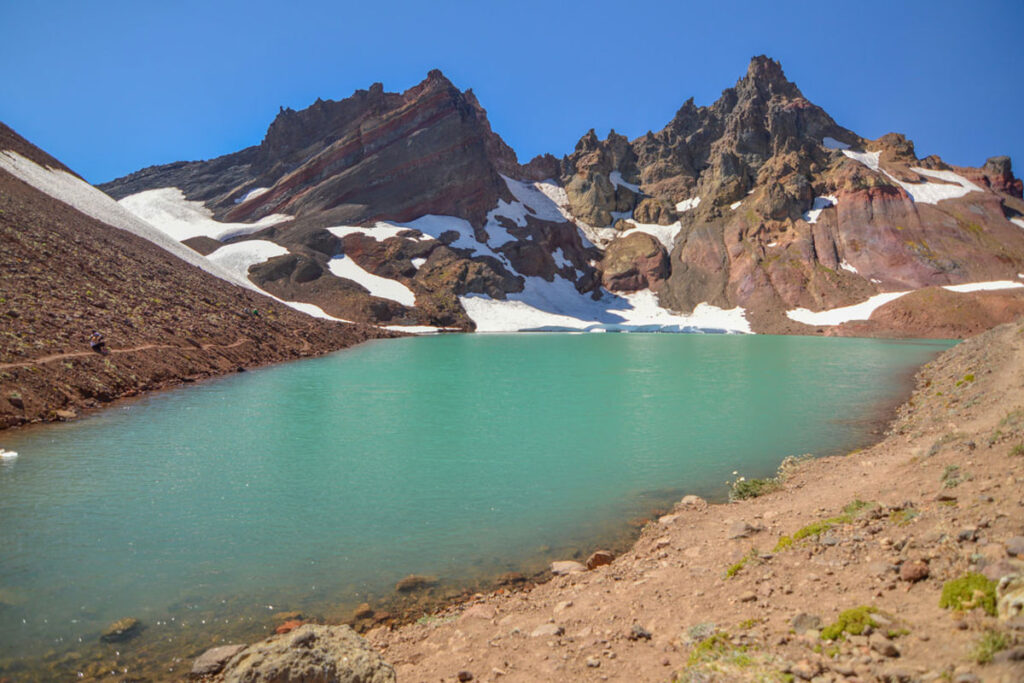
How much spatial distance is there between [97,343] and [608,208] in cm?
11553

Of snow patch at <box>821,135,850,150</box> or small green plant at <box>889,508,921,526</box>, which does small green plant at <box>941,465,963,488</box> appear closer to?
small green plant at <box>889,508,921,526</box>

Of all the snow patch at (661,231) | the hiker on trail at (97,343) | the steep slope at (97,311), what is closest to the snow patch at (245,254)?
the steep slope at (97,311)

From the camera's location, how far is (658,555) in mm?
8609

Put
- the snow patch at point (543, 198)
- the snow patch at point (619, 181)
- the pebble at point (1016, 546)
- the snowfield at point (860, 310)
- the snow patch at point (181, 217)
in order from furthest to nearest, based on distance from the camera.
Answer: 1. the snow patch at point (619, 181)
2. the snow patch at point (543, 198)
3. the snow patch at point (181, 217)
4. the snowfield at point (860, 310)
5. the pebble at point (1016, 546)

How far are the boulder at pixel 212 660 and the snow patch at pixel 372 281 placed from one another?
7586 cm

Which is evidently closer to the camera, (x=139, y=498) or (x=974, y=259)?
(x=139, y=498)

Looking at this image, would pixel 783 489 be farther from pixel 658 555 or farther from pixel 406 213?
pixel 406 213

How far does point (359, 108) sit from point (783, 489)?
449 feet

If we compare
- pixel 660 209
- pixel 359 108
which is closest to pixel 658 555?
→ pixel 660 209

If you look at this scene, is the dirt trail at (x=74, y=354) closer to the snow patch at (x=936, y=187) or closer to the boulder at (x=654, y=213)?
the boulder at (x=654, y=213)

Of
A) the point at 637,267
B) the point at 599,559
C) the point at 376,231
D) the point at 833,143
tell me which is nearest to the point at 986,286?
the point at 637,267

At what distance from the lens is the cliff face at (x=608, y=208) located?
278 feet

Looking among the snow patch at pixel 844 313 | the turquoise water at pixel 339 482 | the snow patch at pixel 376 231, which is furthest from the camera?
the snow patch at pixel 376 231

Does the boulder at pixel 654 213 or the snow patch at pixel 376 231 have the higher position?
the boulder at pixel 654 213
